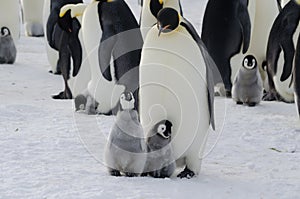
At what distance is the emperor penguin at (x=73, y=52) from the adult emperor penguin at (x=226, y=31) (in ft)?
3.84

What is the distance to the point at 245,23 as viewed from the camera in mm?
6184

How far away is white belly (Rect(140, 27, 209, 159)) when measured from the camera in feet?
11.8

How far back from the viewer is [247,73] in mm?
5629

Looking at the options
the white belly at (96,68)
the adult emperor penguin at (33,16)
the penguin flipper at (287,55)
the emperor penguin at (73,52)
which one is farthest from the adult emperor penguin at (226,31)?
the adult emperor penguin at (33,16)

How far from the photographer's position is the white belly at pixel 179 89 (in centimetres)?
358

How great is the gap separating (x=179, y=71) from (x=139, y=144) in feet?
1.51

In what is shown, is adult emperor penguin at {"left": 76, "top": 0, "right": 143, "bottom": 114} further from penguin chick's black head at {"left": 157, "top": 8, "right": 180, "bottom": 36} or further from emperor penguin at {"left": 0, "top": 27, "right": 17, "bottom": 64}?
emperor penguin at {"left": 0, "top": 27, "right": 17, "bottom": 64}

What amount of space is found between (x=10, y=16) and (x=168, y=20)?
17.2ft

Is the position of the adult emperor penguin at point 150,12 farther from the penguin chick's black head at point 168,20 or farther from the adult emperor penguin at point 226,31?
the penguin chick's black head at point 168,20

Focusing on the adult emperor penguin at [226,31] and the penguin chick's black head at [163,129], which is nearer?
the penguin chick's black head at [163,129]

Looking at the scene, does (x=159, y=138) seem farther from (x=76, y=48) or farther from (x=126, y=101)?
(x=76, y=48)

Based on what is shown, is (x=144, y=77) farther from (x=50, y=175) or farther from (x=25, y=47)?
(x=25, y=47)

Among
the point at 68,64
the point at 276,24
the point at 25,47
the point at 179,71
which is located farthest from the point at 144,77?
the point at 25,47

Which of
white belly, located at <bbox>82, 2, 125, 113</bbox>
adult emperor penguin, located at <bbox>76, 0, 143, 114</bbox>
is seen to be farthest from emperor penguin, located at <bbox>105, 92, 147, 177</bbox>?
white belly, located at <bbox>82, 2, 125, 113</bbox>
